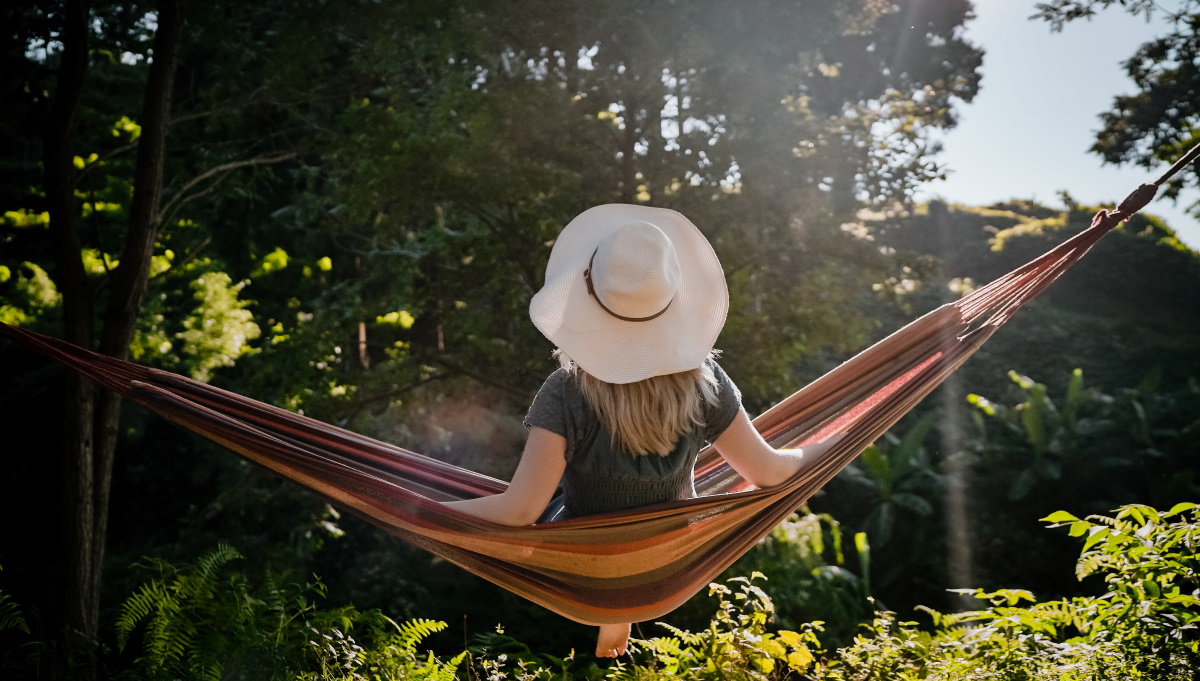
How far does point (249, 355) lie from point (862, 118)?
3725 millimetres

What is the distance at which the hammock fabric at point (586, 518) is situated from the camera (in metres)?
1.58

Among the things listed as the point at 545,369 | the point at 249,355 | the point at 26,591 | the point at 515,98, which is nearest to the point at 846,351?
the point at 545,369

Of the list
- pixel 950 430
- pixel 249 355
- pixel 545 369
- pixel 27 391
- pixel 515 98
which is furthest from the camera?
pixel 950 430

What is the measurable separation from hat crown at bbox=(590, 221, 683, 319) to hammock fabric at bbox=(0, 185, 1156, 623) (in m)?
0.36

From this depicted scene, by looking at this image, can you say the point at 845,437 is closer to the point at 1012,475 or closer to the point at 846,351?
the point at 846,351

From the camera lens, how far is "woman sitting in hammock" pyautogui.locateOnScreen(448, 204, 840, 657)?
4.75 ft

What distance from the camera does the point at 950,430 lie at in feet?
23.2

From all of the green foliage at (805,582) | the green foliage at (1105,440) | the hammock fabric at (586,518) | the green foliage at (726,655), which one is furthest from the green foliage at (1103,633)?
the green foliage at (1105,440)

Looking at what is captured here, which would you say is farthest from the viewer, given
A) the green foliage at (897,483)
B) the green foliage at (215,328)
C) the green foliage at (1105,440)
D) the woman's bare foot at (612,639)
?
the green foliage at (1105,440)

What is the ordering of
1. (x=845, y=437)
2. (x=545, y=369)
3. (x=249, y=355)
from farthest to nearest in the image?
(x=249, y=355), (x=545, y=369), (x=845, y=437)

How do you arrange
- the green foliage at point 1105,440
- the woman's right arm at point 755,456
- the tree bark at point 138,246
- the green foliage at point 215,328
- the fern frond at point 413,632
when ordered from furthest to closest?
1. the green foliage at point 1105,440
2. the green foliage at point 215,328
3. the tree bark at point 138,246
4. the fern frond at point 413,632
5. the woman's right arm at point 755,456

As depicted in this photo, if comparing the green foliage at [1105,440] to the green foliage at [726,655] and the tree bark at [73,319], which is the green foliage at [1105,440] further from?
the tree bark at [73,319]

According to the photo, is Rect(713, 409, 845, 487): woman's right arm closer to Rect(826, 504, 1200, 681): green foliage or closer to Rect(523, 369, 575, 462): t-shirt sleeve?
Rect(523, 369, 575, 462): t-shirt sleeve

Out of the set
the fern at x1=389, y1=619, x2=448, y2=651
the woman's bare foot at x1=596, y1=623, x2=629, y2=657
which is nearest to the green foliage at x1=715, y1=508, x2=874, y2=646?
the fern at x1=389, y1=619, x2=448, y2=651
